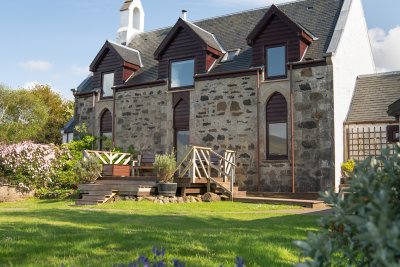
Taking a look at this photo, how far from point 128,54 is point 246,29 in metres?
6.73

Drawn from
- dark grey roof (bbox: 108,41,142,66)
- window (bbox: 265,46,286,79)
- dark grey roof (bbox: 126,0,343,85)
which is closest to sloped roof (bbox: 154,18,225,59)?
dark grey roof (bbox: 126,0,343,85)

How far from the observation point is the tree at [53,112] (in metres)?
38.7

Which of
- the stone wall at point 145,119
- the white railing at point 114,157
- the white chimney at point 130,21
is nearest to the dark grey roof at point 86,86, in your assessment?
the stone wall at point 145,119

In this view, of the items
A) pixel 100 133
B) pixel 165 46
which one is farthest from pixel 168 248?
pixel 100 133

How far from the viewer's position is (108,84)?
23.6 metres

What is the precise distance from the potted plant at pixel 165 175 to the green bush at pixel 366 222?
13.5m

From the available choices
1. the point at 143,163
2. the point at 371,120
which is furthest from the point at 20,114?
the point at 371,120

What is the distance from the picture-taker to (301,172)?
1706cm

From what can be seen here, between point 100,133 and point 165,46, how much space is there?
6126mm

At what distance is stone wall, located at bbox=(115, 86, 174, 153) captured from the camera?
2086 centimetres

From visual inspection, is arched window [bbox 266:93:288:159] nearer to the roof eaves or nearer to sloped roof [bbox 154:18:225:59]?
the roof eaves

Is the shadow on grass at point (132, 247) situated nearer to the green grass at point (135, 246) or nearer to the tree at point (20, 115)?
the green grass at point (135, 246)

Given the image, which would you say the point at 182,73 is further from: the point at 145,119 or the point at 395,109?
the point at 395,109

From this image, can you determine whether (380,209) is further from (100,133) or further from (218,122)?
(100,133)
